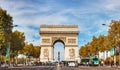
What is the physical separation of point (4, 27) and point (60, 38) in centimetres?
8308

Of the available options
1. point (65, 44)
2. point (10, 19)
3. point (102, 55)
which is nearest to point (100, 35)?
point (102, 55)

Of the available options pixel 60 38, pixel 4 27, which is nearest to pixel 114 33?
pixel 4 27

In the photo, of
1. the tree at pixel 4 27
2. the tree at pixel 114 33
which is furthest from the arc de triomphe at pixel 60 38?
the tree at pixel 4 27

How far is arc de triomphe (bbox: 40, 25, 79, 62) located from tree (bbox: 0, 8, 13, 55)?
2928 inches

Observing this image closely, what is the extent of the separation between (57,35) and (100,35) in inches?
1420

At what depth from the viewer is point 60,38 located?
564 ft

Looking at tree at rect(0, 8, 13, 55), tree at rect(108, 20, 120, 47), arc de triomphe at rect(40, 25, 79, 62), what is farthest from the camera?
arc de triomphe at rect(40, 25, 79, 62)

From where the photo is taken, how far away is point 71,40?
16912 cm

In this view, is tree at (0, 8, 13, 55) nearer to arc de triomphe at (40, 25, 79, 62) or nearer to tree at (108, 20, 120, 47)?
tree at (108, 20, 120, 47)

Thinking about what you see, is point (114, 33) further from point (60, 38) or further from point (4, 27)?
point (60, 38)

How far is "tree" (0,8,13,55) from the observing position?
84.9 meters

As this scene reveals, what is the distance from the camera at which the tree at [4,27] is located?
84875 mm

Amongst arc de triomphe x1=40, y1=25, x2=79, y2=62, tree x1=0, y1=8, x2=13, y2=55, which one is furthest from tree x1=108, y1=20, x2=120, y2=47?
arc de triomphe x1=40, y1=25, x2=79, y2=62

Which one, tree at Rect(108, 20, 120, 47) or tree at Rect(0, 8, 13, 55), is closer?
tree at Rect(0, 8, 13, 55)
